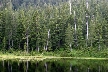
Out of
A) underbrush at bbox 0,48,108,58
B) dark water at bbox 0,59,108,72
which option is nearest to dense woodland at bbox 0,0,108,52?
underbrush at bbox 0,48,108,58

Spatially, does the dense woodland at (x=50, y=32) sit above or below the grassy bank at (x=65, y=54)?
above

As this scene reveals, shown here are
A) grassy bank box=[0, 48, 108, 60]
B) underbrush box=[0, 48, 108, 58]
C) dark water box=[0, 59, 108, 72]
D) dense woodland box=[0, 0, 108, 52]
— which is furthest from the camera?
dense woodland box=[0, 0, 108, 52]

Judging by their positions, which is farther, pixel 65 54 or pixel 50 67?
pixel 65 54

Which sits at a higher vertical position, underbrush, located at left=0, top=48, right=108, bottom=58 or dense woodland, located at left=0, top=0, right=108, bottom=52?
dense woodland, located at left=0, top=0, right=108, bottom=52

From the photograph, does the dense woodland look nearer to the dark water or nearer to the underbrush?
the underbrush

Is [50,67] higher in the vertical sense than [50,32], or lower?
lower

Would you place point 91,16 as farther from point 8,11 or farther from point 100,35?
point 8,11

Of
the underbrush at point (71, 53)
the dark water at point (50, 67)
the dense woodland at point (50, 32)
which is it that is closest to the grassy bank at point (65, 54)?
the underbrush at point (71, 53)

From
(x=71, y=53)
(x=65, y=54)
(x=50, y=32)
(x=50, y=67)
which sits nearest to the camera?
(x=50, y=67)

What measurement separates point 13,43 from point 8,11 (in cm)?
1110

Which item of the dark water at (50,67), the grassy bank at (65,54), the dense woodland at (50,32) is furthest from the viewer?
the dense woodland at (50,32)

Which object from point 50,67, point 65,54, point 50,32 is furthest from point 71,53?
point 50,67

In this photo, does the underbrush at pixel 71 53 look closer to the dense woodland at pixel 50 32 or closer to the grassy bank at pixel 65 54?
the grassy bank at pixel 65 54

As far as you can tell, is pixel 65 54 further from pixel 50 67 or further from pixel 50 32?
pixel 50 67
